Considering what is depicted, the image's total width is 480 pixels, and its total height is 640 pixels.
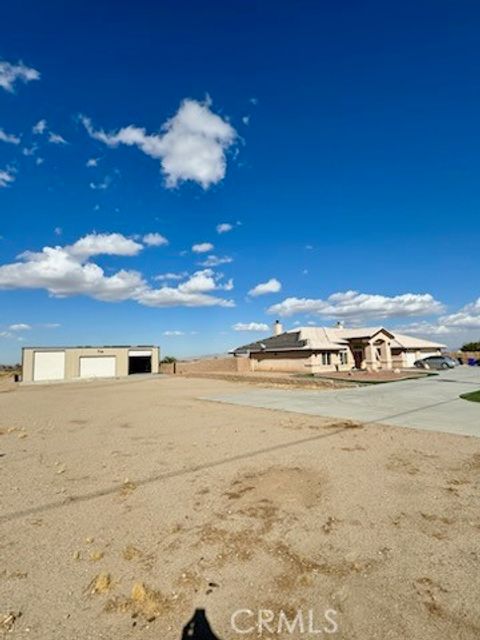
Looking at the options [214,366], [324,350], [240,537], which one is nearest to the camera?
[240,537]

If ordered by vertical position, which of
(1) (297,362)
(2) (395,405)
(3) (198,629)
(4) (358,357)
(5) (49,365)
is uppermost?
(5) (49,365)

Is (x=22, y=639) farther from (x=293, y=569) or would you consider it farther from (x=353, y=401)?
(x=353, y=401)

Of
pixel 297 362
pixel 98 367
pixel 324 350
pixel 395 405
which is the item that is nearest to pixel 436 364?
pixel 324 350

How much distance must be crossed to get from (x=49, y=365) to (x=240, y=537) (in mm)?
42246

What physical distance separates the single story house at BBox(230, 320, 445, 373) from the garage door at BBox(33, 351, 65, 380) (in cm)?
1951

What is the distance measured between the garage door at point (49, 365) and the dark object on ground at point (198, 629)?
141 ft

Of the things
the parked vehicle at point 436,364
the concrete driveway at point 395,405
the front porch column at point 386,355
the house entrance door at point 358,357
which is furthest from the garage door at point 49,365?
the parked vehicle at point 436,364

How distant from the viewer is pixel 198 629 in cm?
301

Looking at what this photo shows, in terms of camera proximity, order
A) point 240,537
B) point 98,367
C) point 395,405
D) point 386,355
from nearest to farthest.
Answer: point 240,537 < point 395,405 < point 386,355 < point 98,367

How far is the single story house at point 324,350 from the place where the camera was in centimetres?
3726

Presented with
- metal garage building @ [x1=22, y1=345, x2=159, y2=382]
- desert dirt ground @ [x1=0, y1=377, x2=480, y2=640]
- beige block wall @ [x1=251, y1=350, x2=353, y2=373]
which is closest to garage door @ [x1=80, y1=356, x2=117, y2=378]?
metal garage building @ [x1=22, y1=345, x2=159, y2=382]

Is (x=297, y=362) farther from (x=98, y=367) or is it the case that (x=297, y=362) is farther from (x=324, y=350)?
(x=98, y=367)

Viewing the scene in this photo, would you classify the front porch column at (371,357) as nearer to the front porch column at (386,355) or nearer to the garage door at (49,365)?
the front porch column at (386,355)

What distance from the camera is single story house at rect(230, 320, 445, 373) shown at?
122 feet
